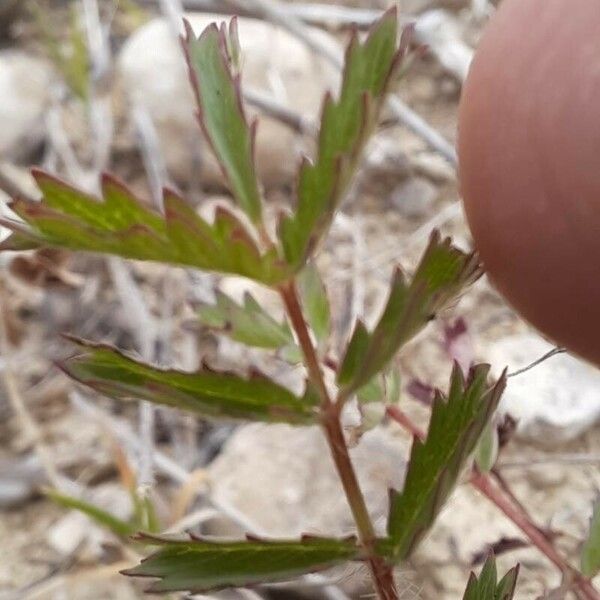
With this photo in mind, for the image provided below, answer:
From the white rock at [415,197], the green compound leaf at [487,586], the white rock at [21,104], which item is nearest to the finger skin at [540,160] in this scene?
the green compound leaf at [487,586]

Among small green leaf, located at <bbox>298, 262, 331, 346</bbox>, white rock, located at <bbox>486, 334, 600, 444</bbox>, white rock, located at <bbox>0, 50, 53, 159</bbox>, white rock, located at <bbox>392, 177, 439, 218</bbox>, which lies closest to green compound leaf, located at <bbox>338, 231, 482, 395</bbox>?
small green leaf, located at <bbox>298, 262, 331, 346</bbox>

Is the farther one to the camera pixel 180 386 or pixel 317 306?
pixel 317 306

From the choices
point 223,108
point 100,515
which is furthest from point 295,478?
point 223,108

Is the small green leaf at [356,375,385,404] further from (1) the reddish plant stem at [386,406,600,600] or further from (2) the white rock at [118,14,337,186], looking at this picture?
(2) the white rock at [118,14,337,186]

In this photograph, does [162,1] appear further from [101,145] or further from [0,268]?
[0,268]

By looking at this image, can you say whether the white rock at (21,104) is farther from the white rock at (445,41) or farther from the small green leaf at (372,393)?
the small green leaf at (372,393)

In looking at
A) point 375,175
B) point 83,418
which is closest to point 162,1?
point 375,175

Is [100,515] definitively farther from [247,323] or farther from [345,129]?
[345,129]
